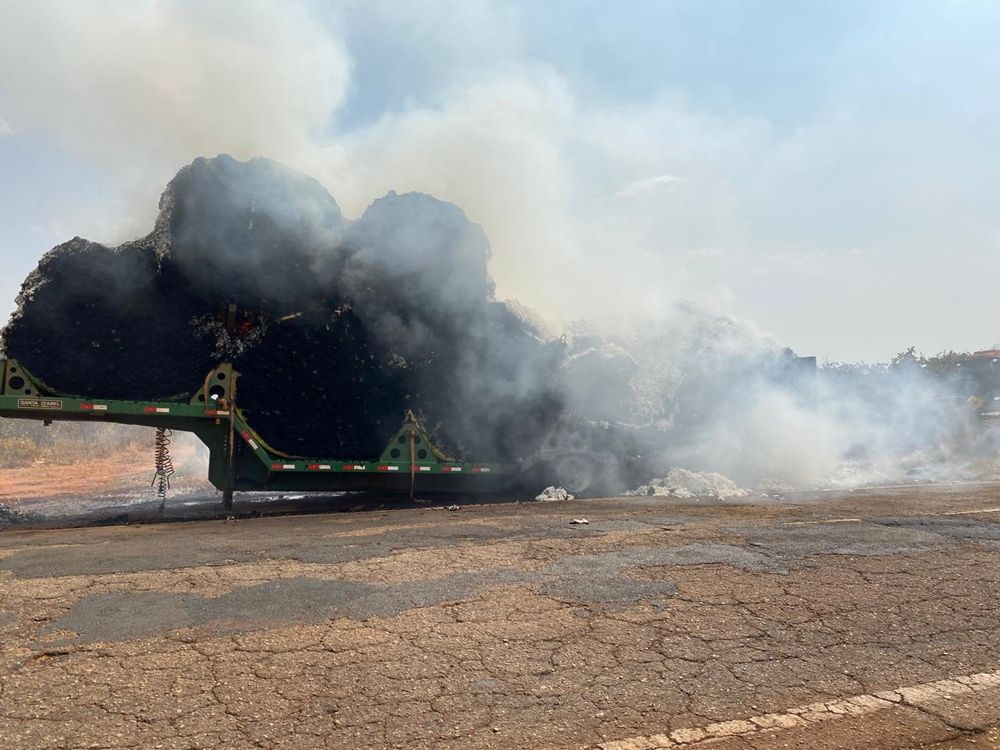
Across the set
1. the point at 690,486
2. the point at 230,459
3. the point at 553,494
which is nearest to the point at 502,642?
the point at 230,459

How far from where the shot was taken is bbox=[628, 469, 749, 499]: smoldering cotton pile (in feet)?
37.7

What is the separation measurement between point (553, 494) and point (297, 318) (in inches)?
205

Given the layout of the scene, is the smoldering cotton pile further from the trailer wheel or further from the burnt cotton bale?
the burnt cotton bale

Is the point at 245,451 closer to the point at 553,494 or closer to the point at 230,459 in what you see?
the point at 230,459

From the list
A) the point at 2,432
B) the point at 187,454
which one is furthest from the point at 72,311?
the point at 2,432

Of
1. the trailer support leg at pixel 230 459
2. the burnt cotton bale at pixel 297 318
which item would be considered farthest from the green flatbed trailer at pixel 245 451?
the burnt cotton bale at pixel 297 318

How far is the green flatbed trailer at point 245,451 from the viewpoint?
812cm

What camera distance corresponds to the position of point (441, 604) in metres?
4.10

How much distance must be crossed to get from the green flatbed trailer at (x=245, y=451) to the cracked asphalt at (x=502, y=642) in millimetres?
2453

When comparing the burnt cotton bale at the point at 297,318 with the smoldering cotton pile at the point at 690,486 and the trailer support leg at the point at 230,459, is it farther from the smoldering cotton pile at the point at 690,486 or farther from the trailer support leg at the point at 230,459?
the smoldering cotton pile at the point at 690,486

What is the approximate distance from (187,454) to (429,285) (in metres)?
14.3

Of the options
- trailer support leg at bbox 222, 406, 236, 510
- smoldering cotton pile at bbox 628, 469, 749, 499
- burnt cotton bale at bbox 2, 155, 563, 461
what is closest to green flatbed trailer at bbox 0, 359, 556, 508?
trailer support leg at bbox 222, 406, 236, 510

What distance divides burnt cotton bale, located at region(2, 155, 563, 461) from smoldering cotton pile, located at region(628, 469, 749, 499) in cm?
258

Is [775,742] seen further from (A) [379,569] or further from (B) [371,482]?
(B) [371,482]
